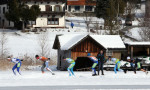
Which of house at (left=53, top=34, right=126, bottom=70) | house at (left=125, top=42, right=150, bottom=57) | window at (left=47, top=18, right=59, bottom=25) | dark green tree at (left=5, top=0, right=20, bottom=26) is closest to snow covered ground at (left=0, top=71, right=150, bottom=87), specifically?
house at (left=53, top=34, right=126, bottom=70)

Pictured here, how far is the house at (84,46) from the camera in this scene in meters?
38.5

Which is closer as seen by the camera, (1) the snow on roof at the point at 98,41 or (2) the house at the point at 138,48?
(1) the snow on roof at the point at 98,41

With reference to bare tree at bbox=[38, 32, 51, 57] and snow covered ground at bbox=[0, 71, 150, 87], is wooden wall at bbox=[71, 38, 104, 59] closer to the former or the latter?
snow covered ground at bbox=[0, 71, 150, 87]

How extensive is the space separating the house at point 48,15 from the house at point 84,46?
4246 centimetres

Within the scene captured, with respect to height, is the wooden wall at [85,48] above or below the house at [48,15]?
below

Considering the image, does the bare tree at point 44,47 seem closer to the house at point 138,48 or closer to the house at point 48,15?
the house at point 48,15

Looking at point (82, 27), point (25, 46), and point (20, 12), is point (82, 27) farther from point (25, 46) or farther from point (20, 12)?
point (25, 46)

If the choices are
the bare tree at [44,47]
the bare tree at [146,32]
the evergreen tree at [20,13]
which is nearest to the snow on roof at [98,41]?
the bare tree at [44,47]

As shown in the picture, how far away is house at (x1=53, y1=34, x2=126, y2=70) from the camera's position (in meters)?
38.5

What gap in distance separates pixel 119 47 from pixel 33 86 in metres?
17.8

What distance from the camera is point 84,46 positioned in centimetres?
3881

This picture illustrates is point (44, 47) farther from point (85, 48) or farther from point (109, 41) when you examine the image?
point (85, 48)

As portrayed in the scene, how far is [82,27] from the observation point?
81.7 metres

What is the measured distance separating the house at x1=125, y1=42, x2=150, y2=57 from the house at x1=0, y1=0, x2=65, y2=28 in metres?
41.4
